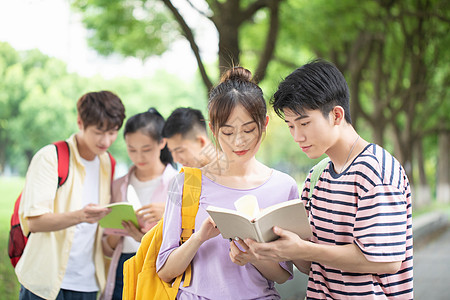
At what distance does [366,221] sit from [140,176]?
1.90 meters

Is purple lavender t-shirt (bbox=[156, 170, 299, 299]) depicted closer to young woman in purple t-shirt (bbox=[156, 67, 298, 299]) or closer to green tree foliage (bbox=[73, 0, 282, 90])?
young woman in purple t-shirt (bbox=[156, 67, 298, 299])

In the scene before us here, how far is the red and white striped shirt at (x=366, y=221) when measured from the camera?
1641mm

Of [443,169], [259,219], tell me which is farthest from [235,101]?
[443,169]

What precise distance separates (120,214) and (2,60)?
496 cm

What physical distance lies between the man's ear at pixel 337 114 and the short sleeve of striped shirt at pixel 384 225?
32 cm

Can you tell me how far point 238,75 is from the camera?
6.95 feet

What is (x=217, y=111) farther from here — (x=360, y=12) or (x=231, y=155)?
(x=360, y=12)

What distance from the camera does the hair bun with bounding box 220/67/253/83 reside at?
6.92 ft

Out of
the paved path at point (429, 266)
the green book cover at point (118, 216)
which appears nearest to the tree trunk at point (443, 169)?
the paved path at point (429, 266)

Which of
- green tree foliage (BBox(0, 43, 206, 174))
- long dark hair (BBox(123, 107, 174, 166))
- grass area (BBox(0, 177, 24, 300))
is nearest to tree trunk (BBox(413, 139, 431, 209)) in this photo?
green tree foliage (BBox(0, 43, 206, 174))

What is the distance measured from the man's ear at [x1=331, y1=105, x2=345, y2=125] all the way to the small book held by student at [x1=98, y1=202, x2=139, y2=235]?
1.29m

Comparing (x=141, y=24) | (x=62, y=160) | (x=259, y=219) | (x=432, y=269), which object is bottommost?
(x=432, y=269)

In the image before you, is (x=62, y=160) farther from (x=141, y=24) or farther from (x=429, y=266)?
(x=429, y=266)

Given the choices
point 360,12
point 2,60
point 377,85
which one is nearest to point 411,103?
point 377,85
